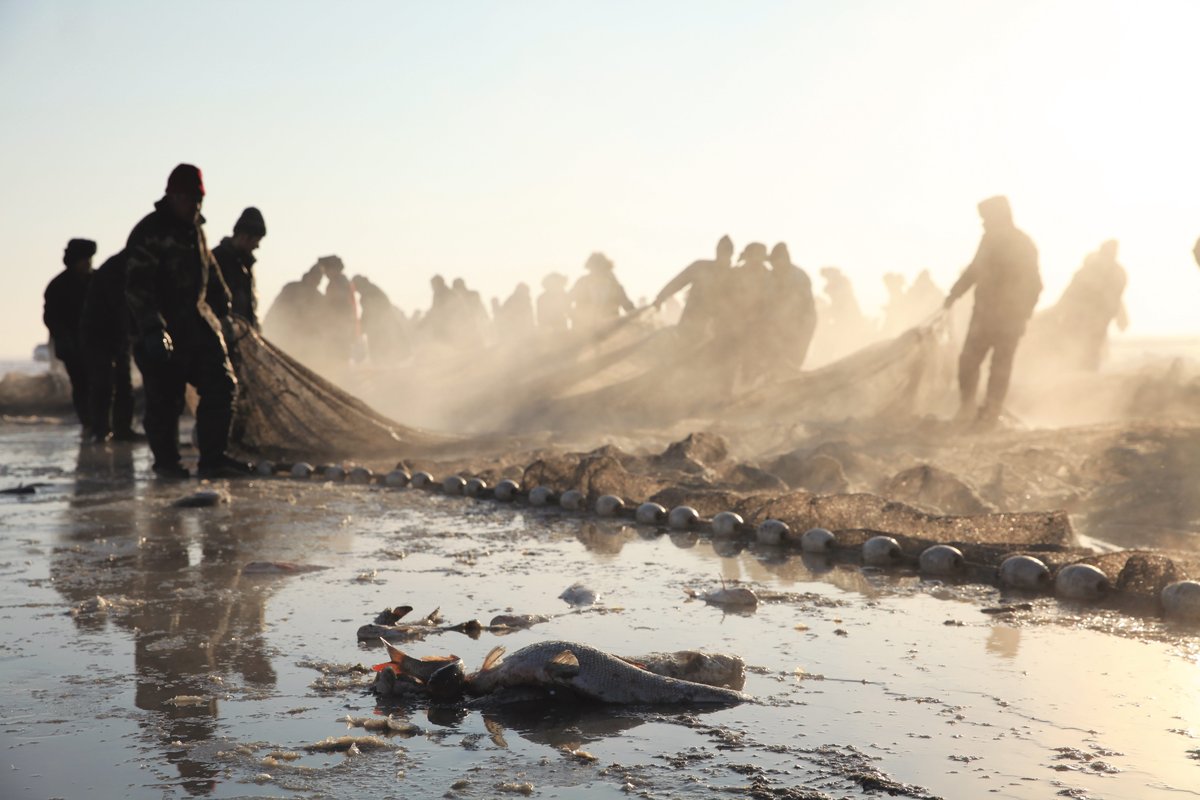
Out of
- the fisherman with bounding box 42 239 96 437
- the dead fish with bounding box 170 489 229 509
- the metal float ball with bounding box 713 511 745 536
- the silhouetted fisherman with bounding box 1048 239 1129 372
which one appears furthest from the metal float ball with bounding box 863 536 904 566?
the silhouetted fisherman with bounding box 1048 239 1129 372

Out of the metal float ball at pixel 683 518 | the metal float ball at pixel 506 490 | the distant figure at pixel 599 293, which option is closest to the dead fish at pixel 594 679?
the metal float ball at pixel 683 518

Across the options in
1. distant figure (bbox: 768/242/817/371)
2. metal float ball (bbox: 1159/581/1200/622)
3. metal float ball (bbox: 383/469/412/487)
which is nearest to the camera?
metal float ball (bbox: 1159/581/1200/622)

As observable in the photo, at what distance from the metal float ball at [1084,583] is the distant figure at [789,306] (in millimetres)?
14213

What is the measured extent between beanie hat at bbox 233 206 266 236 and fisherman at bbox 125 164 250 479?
121cm

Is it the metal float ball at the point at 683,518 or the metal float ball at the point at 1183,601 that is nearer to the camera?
the metal float ball at the point at 1183,601

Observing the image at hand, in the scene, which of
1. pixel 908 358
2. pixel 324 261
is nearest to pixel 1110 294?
pixel 908 358

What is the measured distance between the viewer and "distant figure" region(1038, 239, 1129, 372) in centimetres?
2347

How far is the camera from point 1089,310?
2362 cm

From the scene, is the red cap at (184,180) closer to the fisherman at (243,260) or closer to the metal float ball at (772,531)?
the fisherman at (243,260)

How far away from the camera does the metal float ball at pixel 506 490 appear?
29.7 feet

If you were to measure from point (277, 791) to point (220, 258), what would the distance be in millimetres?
9695

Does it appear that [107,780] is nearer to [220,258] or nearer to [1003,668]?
[1003,668]

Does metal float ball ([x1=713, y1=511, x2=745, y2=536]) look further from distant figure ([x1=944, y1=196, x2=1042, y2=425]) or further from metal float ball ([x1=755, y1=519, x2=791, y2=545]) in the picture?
distant figure ([x1=944, y1=196, x2=1042, y2=425])

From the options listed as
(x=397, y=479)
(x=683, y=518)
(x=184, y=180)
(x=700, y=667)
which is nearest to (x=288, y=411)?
(x=397, y=479)
